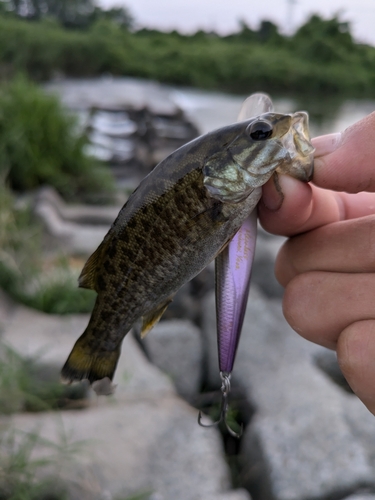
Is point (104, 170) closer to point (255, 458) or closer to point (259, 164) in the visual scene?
point (255, 458)

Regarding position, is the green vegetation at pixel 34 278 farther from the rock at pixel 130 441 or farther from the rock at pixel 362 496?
the rock at pixel 362 496

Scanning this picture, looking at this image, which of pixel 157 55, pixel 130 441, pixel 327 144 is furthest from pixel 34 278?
pixel 157 55

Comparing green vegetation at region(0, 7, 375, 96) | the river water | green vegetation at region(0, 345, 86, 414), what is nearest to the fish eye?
green vegetation at region(0, 345, 86, 414)

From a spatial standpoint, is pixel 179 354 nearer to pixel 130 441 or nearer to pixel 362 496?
pixel 130 441

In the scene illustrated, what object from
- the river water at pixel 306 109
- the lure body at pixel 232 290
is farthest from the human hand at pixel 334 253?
the river water at pixel 306 109

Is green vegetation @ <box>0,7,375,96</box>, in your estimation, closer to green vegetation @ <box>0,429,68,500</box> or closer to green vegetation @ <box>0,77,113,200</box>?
green vegetation @ <box>0,77,113,200</box>
